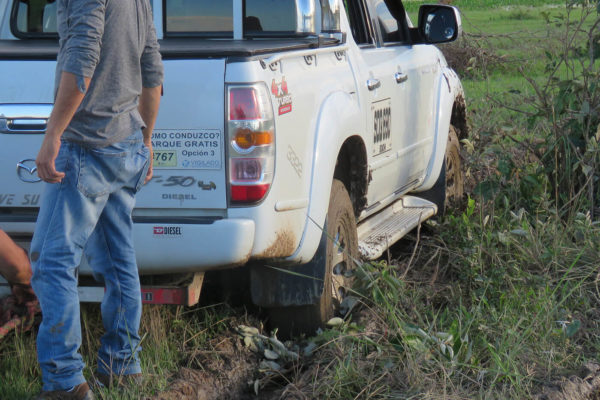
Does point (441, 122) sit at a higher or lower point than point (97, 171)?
lower

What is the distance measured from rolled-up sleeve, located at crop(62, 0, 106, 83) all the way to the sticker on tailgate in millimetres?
665

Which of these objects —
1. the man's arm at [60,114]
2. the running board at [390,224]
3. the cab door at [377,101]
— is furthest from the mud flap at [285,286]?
the man's arm at [60,114]

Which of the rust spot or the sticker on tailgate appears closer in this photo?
the sticker on tailgate

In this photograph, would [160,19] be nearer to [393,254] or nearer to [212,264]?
[212,264]

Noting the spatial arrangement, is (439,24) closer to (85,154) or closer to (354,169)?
(354,169)

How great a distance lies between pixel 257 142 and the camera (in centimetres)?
385

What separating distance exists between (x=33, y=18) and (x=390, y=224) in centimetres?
244

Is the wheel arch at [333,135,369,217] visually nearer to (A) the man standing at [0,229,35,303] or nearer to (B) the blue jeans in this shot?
(B) the blue jeans

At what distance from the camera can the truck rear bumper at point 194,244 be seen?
12.6ft

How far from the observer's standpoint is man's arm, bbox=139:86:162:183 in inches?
145

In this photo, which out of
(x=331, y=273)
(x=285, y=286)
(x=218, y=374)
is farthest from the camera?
(x=331, y=273)

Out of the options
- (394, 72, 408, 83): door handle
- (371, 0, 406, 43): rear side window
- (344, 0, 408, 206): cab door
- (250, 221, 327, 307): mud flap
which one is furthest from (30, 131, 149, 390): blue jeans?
Result: (371, 0, 406, 43): rear side window

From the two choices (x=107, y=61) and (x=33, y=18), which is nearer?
(x=107, y=61)

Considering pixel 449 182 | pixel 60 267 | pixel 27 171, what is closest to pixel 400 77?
pixel 449 182
